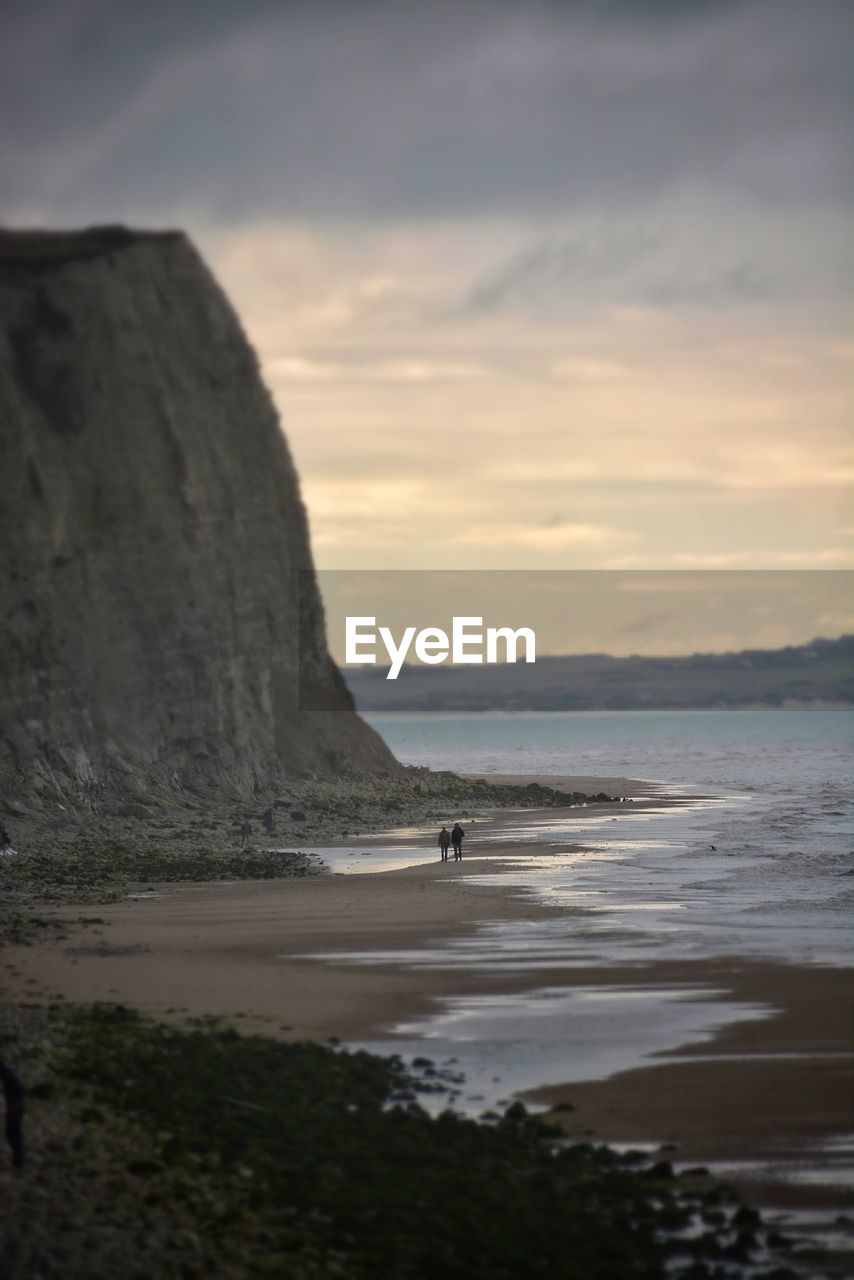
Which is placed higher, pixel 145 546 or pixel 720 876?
pixel 145 546

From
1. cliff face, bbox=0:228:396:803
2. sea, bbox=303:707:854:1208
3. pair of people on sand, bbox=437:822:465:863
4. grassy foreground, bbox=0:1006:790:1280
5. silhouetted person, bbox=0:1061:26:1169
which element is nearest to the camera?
grassy foreground, bbox=0:1006:790:1280

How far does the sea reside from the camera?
18281 millimetres

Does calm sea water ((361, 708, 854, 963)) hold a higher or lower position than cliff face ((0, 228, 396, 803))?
lower

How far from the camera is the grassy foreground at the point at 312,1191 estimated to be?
11516 mm

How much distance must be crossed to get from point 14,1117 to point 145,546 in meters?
45.0

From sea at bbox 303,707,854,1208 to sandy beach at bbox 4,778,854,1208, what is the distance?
0.37 meters

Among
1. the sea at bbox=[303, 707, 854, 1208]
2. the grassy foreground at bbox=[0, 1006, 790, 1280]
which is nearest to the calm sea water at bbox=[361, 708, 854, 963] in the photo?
the sea at bbox=[303, 707, 854, 1208]

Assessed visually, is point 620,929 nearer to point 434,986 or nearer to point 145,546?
point 434,986

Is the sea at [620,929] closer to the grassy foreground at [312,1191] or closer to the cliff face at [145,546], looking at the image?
the grassy foreground at [312,1191]

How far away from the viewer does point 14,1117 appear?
12.7 metres

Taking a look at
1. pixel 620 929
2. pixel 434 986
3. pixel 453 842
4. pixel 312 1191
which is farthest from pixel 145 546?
pixel 312 1191

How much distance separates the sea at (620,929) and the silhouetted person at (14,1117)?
4.50m

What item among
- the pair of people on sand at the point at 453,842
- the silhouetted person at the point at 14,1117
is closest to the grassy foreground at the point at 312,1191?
the silhouetted person at the point at 14,1117

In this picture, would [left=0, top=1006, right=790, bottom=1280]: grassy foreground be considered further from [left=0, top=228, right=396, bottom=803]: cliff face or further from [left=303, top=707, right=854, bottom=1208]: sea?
[left=0, top=228, right=396, bottom=803]: cliff face
